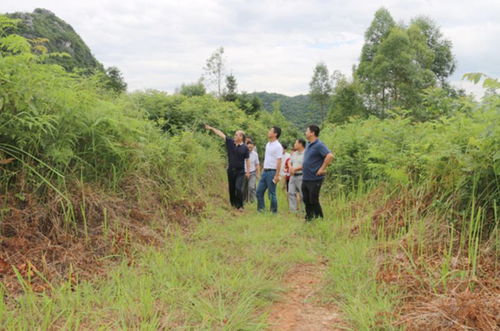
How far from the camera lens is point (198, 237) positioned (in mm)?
5723

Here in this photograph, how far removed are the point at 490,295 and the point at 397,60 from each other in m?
35.0

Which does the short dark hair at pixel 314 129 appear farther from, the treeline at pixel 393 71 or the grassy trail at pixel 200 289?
the treeline at pixel 393 71

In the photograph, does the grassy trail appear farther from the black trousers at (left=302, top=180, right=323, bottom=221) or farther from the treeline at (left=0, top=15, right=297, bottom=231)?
the black trousers at (left=302, top=180, right=323, bottom=221)

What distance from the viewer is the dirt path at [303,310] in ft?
10.3

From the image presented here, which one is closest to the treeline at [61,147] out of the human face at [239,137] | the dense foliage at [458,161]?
the human face at [239,137]

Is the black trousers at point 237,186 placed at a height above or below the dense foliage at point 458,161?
below

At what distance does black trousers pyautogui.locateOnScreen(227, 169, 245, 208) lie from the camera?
8672 mm

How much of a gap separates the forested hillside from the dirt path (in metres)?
0.02

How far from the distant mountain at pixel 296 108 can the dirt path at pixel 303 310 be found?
53.5 m

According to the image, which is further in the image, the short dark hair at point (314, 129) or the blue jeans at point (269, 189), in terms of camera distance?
the blue jeans at point (269, 189)

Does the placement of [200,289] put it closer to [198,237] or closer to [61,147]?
[198,237]

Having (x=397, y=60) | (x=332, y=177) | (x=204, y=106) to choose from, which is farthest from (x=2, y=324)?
(x=397, y=60)

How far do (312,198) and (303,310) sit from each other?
3.81 m

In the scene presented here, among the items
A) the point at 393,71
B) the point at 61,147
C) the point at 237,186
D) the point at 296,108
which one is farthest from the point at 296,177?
the point at 296,108
